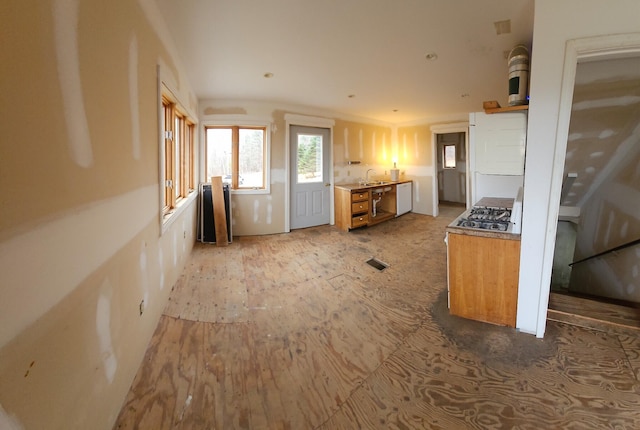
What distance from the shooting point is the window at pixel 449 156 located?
28.1 feet

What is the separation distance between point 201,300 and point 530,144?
3052mm

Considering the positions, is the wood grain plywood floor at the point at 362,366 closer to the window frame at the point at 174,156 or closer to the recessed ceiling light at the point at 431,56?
the window frame at the point at 174,156

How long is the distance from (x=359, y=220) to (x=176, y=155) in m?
3.38

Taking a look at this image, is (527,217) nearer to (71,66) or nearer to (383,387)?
(383,387)

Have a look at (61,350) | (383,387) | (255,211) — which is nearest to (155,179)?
(61,350)

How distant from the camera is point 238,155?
4797mm

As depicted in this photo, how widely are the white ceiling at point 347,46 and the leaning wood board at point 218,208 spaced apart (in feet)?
4.63

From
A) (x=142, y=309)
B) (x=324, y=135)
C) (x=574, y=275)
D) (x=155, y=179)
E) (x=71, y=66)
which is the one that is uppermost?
(x=324, y=135)

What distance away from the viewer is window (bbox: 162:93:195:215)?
289 cm

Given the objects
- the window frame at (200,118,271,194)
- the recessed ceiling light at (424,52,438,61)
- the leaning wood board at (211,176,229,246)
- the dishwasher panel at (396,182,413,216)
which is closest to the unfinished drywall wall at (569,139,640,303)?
the recessed ceiling light at (424,52,438,61)

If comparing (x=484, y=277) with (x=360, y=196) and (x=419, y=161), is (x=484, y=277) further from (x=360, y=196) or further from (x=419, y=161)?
(x=419, y=161)

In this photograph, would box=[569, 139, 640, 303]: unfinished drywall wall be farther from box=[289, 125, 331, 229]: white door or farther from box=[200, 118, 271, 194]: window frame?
box=[200, 118, 271, 194]: window frame

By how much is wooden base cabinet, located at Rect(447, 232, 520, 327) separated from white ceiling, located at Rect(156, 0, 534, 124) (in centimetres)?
177

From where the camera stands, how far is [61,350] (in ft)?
3.12
